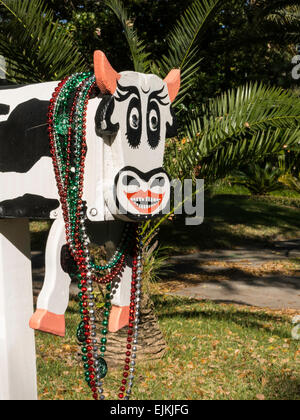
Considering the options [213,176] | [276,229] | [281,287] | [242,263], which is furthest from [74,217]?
[276,229]

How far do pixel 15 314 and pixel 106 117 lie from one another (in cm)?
94

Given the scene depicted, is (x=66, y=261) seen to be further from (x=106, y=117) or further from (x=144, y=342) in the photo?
(x=144, y=342)

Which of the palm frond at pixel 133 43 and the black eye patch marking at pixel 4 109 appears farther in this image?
the palm frond at pixel 133 43

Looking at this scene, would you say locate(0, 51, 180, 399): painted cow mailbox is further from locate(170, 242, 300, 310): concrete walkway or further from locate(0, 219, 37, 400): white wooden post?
locate(170, 242, 300, 310): concrete walkway

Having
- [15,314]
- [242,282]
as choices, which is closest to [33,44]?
[15,314]

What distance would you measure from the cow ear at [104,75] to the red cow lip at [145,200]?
38cm

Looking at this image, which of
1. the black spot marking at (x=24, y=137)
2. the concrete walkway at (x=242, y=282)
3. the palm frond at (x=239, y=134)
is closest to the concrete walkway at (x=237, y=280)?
the concrete walkway at (x=242, y=282)

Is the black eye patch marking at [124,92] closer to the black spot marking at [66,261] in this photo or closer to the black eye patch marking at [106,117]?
the black eye patch marking at [106,117]

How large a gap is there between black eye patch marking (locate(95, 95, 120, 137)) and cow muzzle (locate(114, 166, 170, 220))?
15 centimetres

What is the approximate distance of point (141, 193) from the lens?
6.34 ft

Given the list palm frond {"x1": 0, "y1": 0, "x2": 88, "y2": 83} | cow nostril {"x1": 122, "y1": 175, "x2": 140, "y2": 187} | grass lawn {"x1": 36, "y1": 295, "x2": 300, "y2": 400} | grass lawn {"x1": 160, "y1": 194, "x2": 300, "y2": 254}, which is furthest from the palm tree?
grass lawn {"x1": 160, "y1": 194, "x2": 300, "y2": 254}

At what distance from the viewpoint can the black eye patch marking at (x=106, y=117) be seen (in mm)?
1771

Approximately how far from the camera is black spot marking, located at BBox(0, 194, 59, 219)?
6.39ft

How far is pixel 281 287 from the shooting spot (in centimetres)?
809
